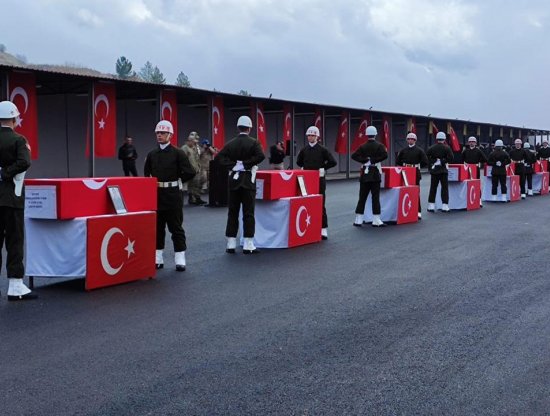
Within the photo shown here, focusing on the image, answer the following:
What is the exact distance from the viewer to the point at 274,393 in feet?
15.1

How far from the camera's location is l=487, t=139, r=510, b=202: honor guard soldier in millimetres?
22552

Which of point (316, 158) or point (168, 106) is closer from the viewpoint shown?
point (316, 158)

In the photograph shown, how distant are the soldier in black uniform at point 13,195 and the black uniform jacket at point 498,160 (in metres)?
18.0

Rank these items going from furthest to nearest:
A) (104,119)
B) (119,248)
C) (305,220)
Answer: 1. (104,119)
2. (305,220)
3. (119,248)

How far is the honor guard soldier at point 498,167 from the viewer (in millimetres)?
22552

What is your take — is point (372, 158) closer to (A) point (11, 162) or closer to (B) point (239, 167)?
(B) point (239, 167)

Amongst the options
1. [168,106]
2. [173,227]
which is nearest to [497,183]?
[168,106]

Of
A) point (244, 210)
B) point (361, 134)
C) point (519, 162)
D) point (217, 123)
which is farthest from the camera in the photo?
point (361, 134)

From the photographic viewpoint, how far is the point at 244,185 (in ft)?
36.3

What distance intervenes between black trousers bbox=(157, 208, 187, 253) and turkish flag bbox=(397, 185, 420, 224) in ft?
24.3

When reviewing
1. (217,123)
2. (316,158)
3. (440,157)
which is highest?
(217,123)

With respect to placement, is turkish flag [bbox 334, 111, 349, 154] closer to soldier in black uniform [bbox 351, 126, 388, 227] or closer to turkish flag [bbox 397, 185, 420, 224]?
turkish flag [bbox 397, 185, 420, 224]

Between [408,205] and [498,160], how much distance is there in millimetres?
8112

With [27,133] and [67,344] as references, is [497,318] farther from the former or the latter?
[27,133]
